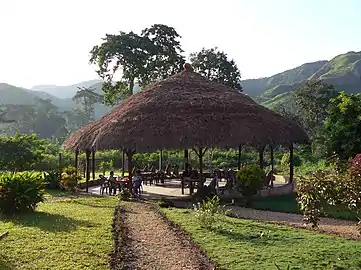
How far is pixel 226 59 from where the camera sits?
39281 mm

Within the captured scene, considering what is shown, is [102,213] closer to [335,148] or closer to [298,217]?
[298,217]

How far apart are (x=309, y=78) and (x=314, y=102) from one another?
193ft

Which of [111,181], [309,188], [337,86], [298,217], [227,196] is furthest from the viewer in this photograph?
[337,86]

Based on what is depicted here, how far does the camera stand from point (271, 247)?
8.62 m

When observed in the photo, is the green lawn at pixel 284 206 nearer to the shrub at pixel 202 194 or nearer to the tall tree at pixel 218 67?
the shrub at pixel 202 194

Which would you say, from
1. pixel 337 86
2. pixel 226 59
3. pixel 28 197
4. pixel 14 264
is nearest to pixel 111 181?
pixel 28 197

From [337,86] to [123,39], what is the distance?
64064 mm

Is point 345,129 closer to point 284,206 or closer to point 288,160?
point 284,206

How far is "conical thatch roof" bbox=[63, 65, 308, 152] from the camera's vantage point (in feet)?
54.1

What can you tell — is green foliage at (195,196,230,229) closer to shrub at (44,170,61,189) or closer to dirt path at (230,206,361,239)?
dirt path at (230,206,361,239)

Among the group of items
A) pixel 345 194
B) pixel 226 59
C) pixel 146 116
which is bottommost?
pixel 345 194

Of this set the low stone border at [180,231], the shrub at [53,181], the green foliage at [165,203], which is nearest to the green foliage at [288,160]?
the shrub at [53,181]

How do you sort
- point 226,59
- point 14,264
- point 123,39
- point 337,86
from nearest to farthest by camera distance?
point 14,264 < point 123,39 < point 226,59 < point 337,86

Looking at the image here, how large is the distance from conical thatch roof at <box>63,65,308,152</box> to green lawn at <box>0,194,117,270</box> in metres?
3.87
